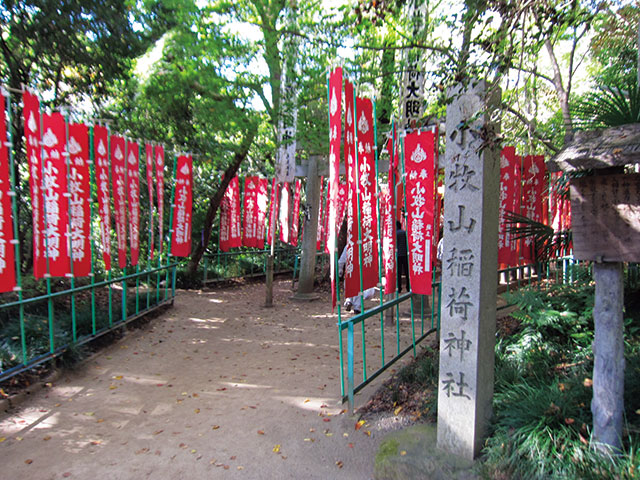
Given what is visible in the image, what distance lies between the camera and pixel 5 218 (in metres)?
4.48

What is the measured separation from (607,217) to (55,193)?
5797 mm

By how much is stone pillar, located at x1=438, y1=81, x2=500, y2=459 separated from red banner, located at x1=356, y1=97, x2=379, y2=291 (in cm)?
139

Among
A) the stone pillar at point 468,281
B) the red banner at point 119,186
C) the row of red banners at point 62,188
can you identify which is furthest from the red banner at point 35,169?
the stone pillar at point 468,281

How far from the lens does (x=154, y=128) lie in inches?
434

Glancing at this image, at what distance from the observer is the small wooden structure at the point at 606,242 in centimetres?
280

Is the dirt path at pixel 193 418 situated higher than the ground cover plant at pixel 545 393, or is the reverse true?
the ground cover plant at pixel 545 393

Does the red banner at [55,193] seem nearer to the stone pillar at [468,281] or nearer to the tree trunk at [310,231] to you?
the stone pillar at [468,281]

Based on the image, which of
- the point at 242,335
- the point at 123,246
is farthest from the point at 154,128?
the point at 242,335

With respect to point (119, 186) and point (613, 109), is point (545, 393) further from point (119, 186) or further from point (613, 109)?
point (119, 186)

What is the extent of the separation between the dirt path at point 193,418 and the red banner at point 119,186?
5.42 feet

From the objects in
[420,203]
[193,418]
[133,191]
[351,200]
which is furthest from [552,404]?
[133,191]

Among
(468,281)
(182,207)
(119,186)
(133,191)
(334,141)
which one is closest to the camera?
(468,281)

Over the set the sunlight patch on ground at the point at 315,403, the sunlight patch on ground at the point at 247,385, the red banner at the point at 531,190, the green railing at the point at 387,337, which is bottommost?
the sunlight patch on ground at the point at 247,385

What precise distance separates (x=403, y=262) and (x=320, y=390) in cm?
585
